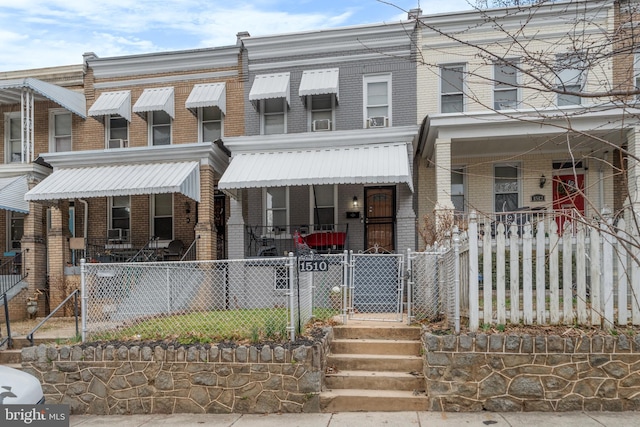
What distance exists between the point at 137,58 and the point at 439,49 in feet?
29.8

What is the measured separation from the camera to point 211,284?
337 inches

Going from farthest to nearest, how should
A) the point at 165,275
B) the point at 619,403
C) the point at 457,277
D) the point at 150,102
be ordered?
1. the point at 150,102
2. the point at 165,275
3. the point at 457,277
4. the point at 619,403

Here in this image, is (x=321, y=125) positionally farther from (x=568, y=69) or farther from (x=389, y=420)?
(x=389, y=420)

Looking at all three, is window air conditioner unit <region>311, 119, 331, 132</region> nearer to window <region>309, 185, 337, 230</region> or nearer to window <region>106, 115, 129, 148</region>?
window <region>309, 185, 337, 230</region>

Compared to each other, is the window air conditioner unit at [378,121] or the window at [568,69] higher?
the window air conditioner unit at [378,121]

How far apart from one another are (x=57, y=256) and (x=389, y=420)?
34.1 ft

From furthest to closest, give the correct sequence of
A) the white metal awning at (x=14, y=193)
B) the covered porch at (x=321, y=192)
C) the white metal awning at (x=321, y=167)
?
the white metal awning at (x=14, y=193) → the covered porch at (x=321, y=192) → the white metal awning at (x=321, y=167)

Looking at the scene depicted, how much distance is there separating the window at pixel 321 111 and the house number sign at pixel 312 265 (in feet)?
25.0

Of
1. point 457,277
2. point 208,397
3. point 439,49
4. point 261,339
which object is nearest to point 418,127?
point 439,49

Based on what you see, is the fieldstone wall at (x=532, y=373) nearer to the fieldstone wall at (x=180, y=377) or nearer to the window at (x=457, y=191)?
the fieldstone wall at (x=180, y=377)

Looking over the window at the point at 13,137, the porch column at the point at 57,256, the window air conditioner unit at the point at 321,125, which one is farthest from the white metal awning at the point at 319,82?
the window at the point at 13,137

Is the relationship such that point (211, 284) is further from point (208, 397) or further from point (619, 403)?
point (619, 403)

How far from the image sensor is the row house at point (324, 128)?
1225cm

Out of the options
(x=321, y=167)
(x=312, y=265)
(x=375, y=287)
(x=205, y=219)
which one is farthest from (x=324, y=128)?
(x=312, y=265)
